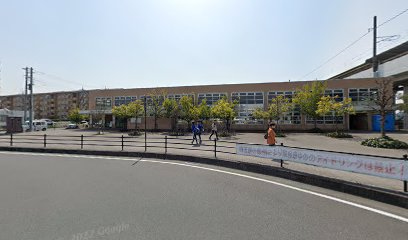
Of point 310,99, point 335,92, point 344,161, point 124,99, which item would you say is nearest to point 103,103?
point 124,99

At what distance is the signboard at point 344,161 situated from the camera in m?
4.98

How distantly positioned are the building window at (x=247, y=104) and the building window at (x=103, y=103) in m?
21.7

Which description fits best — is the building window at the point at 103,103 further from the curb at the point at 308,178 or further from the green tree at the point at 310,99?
the curb at the point at 308,178

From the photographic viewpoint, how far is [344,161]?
5.82 metres

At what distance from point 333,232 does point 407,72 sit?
38254mm

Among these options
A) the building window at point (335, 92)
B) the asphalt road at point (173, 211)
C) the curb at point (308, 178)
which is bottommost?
the asphalt road at point (173, 211)

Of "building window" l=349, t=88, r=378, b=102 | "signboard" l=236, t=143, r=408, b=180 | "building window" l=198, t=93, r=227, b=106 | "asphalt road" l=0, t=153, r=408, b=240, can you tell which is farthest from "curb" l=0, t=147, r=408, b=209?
"building window" l=349, t=88, r=378, b=102

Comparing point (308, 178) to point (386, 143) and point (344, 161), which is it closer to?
point (344, 161)

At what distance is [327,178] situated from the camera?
19.6 ft

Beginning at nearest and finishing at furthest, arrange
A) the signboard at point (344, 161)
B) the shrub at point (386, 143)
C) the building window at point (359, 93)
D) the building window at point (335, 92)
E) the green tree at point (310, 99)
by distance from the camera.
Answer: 1. the signboard at point (344, 161)
2. the shrub at point (386, 143)
3. the green tree at point (310, 99)
4. the building window at point (359, 93)
5. the building window at point (335, 92)

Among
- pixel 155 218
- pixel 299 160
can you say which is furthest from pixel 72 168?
pixel 299 160

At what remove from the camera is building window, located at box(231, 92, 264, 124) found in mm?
32594

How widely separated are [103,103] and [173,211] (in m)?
39.5

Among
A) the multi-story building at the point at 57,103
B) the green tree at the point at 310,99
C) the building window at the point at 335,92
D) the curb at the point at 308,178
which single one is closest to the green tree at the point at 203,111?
the green tree at the point at 310,99
